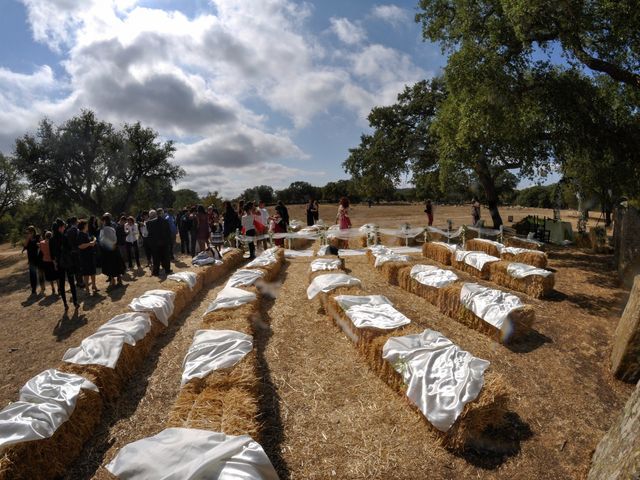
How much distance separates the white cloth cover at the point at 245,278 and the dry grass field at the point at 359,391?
2.46 ft

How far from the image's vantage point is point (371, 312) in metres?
6.09

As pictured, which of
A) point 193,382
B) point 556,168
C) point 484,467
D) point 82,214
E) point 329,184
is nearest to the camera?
point 484,467

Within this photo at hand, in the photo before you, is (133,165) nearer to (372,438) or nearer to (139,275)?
(139,275)

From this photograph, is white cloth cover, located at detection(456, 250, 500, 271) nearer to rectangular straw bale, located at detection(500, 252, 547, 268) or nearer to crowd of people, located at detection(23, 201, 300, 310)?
rectangular straw bale, located at detection(500, 252, 547, 268)

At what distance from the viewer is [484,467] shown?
11.9 feet

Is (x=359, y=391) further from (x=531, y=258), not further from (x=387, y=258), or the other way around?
(x=531, y=258)

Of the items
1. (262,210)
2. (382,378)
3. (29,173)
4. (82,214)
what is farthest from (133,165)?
(382,378)

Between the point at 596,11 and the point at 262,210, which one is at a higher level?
the point at 596,11

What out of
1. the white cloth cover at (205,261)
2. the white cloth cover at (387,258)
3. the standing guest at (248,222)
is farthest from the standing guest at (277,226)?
the white cloth cover at (387,258)

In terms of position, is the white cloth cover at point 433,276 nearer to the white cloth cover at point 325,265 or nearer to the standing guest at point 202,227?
the white cloth cover at point 325,265

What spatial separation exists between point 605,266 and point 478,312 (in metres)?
8.71

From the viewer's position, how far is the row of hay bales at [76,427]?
10.8ft

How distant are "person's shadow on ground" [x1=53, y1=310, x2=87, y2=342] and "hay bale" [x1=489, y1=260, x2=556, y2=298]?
10337mm

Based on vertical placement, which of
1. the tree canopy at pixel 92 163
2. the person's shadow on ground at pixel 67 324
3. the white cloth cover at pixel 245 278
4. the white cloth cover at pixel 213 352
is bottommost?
the person's shadow on ground at pixel 67 324
